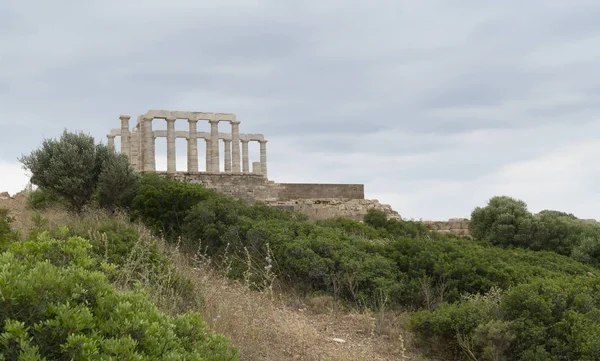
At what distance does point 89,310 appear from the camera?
3641mm

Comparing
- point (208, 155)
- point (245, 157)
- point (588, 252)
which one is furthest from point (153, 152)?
point (588, 252)

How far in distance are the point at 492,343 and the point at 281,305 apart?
3188mm

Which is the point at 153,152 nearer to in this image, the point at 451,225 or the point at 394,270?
the point at 451,225

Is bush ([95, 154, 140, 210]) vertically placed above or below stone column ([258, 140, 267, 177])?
below

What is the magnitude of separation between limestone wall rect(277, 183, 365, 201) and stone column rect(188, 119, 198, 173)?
486 cm

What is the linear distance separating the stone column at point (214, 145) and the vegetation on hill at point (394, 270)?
14.0 metres

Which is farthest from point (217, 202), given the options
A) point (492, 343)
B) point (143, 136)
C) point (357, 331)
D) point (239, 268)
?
point (143, 136)

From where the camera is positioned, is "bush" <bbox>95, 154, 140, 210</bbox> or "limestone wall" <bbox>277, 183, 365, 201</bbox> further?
"limestone wall" <bbox>277, 183, 365, 201</bbox>

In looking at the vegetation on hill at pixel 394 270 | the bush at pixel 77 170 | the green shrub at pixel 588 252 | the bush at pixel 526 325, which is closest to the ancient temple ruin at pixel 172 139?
the bush at pixel 77 170

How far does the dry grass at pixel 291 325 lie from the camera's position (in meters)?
6.51

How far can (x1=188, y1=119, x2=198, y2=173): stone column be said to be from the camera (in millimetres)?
29234

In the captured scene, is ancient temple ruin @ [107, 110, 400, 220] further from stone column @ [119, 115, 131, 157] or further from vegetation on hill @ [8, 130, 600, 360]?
vegetation on hill @ [8, 130, 600, 360]

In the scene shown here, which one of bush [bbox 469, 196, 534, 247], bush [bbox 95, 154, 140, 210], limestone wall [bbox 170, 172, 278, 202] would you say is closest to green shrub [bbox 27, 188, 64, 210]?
bush [bbox 95, 154, 140, 210]

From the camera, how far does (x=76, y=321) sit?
333cm
